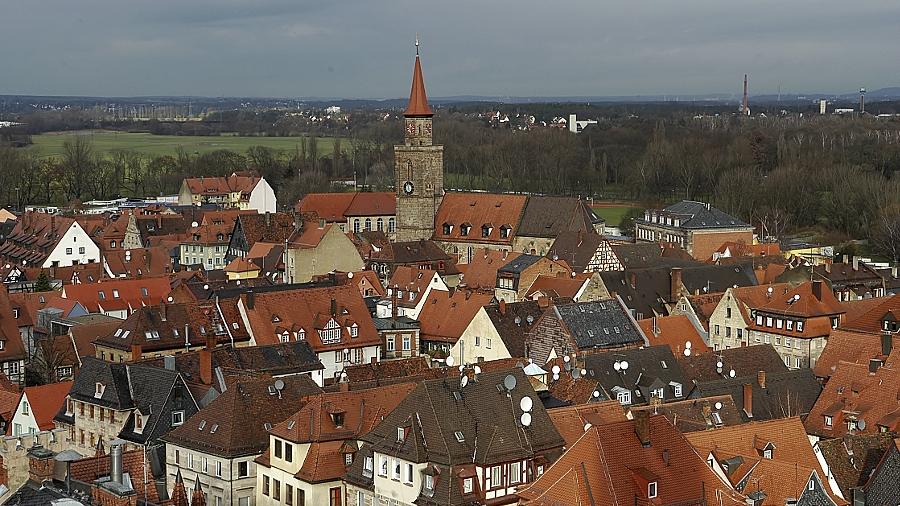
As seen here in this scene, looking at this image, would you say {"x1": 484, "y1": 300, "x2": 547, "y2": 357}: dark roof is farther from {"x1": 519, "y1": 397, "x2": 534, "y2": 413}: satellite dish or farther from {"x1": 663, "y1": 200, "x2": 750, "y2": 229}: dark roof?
{"x1": 663, "y1": 200, "x2": 750, "y2": 229}: dark roof

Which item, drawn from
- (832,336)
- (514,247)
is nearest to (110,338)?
(832,336)

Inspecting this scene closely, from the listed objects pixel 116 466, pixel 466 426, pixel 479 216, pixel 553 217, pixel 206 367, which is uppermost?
pixel 116 466

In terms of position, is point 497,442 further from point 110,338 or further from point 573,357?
point 110,338

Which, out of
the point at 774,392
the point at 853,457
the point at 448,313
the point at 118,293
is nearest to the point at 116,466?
the point at 853,457

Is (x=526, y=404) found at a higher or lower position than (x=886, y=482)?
higher

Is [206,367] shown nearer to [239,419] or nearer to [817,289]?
[239,419]

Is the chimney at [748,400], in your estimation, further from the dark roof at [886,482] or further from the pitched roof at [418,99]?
the pitched roof at [418,99]
